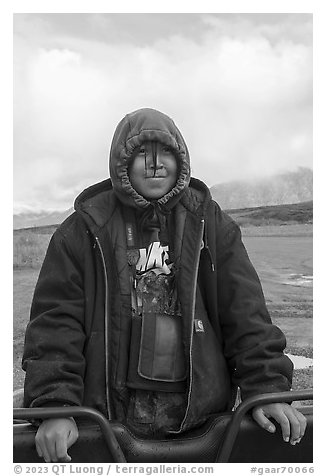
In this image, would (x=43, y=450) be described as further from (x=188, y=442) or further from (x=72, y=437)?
(x=188, y=442)

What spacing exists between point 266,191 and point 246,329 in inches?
47.8

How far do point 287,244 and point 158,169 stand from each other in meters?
1.51

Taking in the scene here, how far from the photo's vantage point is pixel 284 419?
4.12 ft

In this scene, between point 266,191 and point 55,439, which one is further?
point 266,191

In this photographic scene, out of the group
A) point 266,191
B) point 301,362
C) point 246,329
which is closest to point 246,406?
point 246,329

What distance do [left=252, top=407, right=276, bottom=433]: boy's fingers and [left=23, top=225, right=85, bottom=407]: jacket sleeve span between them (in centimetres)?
38

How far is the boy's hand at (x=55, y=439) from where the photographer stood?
117cm

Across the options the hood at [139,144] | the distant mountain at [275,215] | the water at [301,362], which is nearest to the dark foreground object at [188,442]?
the hood at [139,144]

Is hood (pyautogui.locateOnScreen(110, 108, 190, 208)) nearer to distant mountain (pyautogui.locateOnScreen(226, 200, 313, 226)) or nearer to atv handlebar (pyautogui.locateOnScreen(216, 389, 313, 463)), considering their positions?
atv handlebar (pyautogui.locateOnScreen(216, 389, 313, 463))

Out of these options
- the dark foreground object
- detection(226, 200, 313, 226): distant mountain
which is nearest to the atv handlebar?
the dark foreground object

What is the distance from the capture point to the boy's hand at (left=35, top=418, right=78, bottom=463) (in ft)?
3.85

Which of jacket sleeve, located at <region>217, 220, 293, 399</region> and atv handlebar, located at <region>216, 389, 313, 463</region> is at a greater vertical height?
jacket sleeve, located at <region>217, 220, 293, 399</region>

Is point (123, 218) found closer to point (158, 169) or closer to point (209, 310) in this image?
point (158, 169)

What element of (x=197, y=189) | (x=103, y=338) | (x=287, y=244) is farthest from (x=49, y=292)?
(x=287, y=244)
